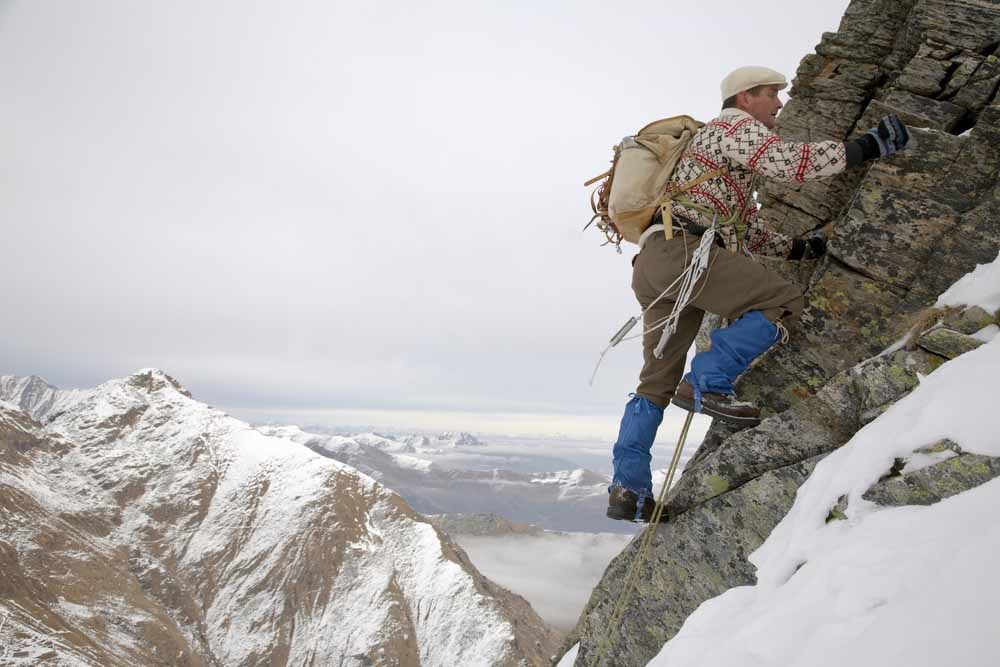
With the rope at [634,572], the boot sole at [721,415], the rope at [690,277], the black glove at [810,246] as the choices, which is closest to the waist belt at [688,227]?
the rope at [690,277]

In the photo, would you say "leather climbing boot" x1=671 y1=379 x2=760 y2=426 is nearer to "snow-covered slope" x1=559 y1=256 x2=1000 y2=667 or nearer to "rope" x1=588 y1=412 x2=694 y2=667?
"rope" x1=588 y1=412 x2=694 y2=667

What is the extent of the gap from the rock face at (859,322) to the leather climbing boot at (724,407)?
23 centimetres

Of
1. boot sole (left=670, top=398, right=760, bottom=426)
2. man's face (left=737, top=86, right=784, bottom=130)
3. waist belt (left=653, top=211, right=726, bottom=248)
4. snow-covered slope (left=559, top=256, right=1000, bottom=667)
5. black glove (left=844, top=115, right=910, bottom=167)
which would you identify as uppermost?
man's face (left=737, top=86, right=784, bottom=130)

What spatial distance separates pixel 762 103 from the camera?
25.3 feet

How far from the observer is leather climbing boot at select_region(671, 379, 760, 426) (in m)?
7.66

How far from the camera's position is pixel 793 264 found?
10453mm

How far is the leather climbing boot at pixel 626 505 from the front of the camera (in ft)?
25.4

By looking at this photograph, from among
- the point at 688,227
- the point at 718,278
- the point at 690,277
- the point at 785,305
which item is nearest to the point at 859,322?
the point at 785,305

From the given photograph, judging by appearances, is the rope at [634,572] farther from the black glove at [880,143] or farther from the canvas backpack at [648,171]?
the black glove at [880,143]

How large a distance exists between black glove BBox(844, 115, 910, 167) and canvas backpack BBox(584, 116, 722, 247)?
1.84 metres

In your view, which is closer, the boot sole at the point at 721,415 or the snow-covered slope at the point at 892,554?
the snow-covered slope at the point at 892,554

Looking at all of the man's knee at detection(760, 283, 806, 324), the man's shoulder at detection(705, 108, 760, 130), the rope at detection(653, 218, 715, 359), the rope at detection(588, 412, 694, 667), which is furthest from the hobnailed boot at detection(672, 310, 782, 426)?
the man's shoulder at detection(705, 108, 760, 130)

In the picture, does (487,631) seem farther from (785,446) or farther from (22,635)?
(785,446)

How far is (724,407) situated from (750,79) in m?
4.43
